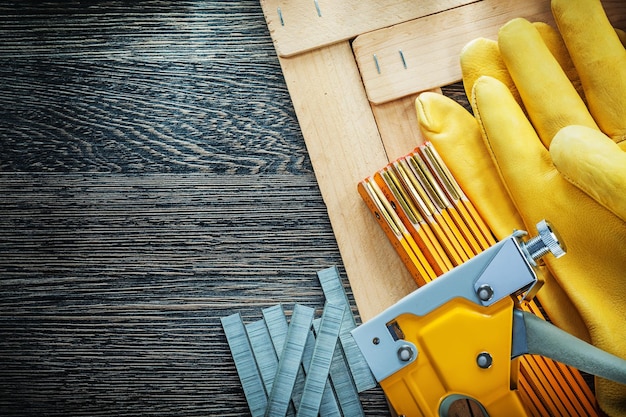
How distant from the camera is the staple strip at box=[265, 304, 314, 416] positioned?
1113 mm

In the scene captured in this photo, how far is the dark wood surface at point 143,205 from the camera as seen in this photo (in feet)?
3.76

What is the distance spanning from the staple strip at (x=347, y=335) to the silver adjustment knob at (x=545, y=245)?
0.39 m

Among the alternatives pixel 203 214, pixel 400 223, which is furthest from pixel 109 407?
pixel 400 223

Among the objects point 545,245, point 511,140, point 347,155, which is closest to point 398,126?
point 347,155

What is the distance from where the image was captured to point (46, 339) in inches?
45.3

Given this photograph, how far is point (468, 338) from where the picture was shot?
0.89 m

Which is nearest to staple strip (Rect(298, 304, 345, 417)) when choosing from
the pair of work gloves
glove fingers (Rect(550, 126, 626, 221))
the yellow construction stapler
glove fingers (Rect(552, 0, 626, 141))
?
the yellow construction stapler

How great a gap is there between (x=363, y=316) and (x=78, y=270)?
53 centimetres

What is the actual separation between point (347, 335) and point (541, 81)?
566 mm

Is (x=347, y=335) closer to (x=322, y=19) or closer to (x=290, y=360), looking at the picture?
(x=290, y=360)

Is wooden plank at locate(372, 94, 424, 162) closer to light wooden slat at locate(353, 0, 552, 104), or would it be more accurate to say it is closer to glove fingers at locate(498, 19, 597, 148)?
light wooden slat at locate(353, 0, 552, 104)

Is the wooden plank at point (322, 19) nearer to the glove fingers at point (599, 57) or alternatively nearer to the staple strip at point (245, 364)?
the glove fingers at point (599, 57)

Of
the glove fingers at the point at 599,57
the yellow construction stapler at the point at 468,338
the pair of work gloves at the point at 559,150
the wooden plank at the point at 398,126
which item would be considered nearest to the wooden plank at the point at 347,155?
the wooden plank at the point at 398,126

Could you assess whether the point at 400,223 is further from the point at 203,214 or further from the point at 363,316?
the point at 203,214
